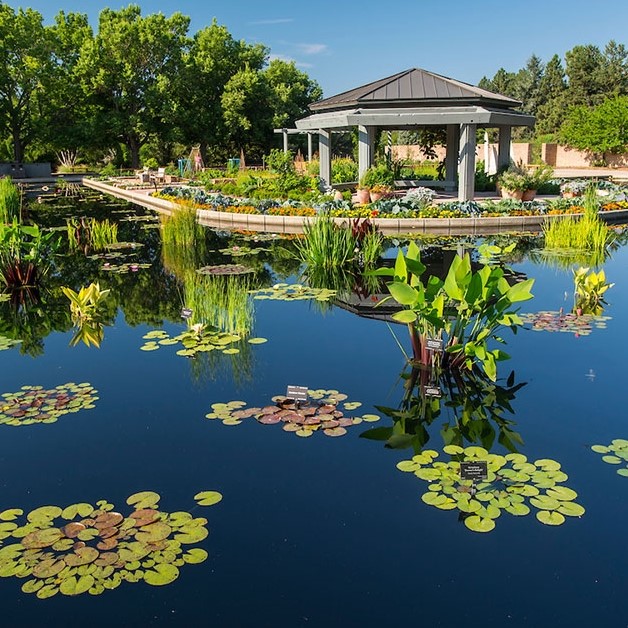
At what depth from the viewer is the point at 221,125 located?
33.6 metres

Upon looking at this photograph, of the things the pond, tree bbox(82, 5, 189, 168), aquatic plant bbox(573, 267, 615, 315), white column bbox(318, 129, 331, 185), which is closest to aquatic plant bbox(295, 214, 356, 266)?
the pond

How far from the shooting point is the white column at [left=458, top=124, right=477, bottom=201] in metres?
14.0

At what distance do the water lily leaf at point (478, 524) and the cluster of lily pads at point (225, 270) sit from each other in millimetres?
5211

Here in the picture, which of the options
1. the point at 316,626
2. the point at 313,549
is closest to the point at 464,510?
the point at 313,549

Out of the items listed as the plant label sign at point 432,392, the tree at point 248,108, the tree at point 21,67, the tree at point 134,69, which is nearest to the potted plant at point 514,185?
the plant label sign at point 432,392

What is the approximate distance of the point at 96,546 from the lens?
97.3 inches

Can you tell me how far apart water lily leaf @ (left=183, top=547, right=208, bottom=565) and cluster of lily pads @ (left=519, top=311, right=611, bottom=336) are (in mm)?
3662

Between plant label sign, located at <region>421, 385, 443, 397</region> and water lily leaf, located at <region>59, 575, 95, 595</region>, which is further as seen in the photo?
plant label sign, located at <region>421, 385, 443, 397</region>

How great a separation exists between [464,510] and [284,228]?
9347 millimetres

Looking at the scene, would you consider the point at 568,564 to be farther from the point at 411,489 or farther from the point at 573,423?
the point at 573,423

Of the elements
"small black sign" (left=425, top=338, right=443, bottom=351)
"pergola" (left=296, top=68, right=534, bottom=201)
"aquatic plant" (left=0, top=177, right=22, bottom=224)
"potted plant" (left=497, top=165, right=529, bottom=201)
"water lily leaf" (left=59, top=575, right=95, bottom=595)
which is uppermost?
"pergola" (left=296, top=68, right=534, bottom=201)

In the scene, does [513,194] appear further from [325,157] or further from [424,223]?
[325,157]

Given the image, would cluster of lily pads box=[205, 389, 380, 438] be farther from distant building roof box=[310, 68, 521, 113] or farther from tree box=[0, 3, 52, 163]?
tree box=[0, 3, 52, 163]

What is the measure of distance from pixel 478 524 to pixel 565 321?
3.30m
